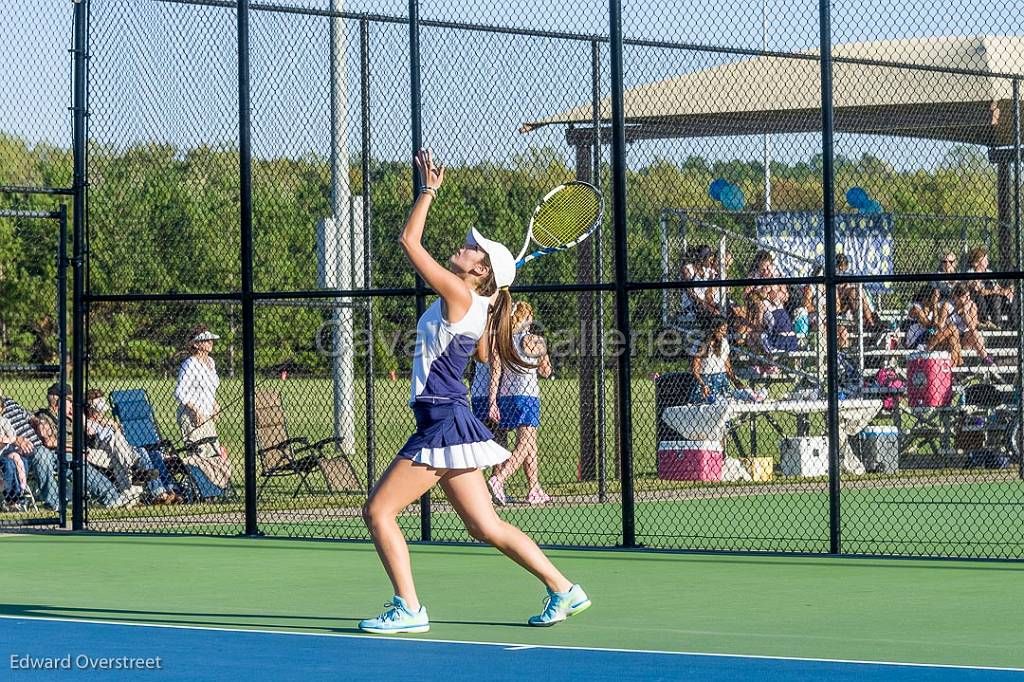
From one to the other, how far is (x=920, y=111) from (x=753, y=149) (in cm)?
380

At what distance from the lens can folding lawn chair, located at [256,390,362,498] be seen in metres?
16.3

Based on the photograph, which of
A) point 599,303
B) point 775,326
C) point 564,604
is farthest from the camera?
point 775,326

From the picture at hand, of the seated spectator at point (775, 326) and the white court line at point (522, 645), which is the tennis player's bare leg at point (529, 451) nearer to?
the seated spectator at point (775, 326)

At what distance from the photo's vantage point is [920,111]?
18.2 m

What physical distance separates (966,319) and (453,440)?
10.4 m

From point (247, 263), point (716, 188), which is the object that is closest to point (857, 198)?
point (716, 188)

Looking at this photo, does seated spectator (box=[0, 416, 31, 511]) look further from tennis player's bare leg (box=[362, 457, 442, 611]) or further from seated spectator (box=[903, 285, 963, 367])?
seated spectator (box=[903, 285, 963, 367])

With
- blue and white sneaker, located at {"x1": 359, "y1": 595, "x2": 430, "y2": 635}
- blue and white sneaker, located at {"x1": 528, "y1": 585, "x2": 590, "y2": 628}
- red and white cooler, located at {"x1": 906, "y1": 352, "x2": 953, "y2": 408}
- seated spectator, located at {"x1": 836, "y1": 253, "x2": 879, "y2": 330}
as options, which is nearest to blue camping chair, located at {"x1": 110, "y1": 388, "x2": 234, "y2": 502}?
seated spectator, located at {"x1": 836, "y1": 253, "x2": 879, "y2": 330}

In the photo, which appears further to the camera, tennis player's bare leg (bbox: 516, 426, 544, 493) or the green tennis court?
tennis player's bare leg (bbox: 516, 426, 544, 493)

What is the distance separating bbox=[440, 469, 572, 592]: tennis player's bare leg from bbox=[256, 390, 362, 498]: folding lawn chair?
7.27m

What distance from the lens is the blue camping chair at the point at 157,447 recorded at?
52.7ft

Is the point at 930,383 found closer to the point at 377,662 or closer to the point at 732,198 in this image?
the point at 732,198

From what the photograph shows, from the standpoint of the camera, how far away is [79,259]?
1438 centimetres

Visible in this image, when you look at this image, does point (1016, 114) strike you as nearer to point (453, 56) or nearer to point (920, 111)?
point (920, 111)
